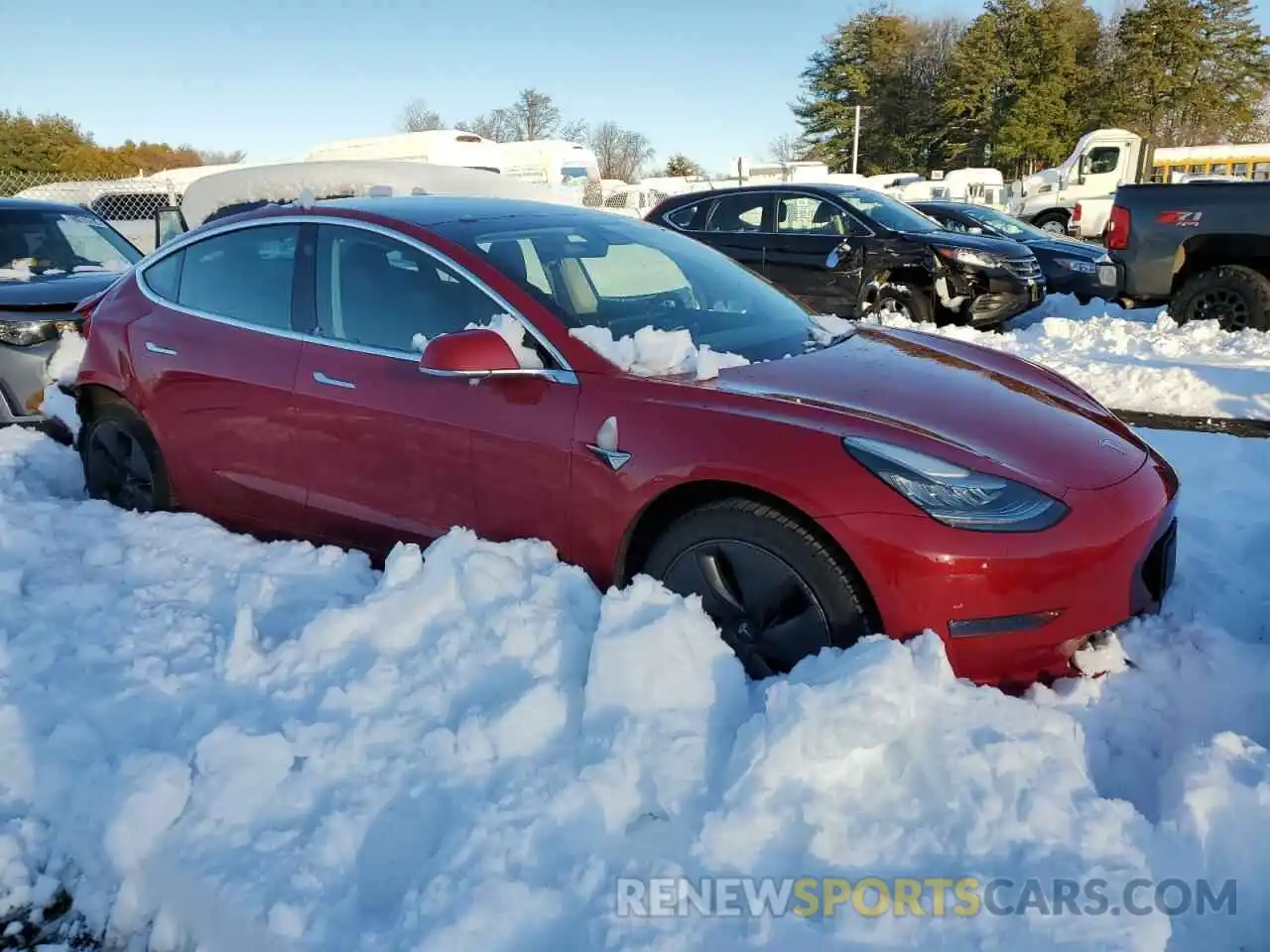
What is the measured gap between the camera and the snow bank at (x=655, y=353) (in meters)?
2.97

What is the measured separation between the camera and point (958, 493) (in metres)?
2.52

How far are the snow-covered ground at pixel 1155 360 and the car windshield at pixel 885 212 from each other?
100 centimetres

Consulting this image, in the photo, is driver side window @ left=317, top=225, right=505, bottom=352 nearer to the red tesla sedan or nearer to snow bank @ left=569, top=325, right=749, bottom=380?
the red tesla sedan

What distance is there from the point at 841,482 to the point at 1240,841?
116cm

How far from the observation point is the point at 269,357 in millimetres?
3674

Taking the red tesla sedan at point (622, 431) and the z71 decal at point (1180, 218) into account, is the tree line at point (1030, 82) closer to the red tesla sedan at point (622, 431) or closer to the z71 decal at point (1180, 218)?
the z71 decal at point (1180, 218)

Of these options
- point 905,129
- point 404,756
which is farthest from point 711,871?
point 905,129

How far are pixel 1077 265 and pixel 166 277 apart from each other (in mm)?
10757

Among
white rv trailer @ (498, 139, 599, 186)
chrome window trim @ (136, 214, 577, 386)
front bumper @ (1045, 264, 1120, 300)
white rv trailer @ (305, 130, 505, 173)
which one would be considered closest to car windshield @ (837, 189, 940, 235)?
front bumper @ (1045, 264, 1120, 300)

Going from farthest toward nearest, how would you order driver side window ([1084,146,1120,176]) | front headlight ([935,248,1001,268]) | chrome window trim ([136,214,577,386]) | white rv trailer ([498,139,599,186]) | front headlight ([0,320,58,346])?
driver side window ([1084,146,1120,176]) → white rv trailer ([498,139,599,186]) → front headlight ([935,248,1001,268]) → front headlight ([0,320,58,346]) → chrome window trim ([136,214,577,386])

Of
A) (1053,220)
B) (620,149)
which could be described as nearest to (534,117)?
(620,149)

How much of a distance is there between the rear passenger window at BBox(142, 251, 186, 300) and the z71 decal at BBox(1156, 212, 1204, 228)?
8.09 m

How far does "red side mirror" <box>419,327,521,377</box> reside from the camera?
2938 millimetres

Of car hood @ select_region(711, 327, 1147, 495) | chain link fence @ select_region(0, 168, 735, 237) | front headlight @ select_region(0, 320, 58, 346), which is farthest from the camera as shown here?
chain link fence @ select_region(0, 168, 735, 237)
